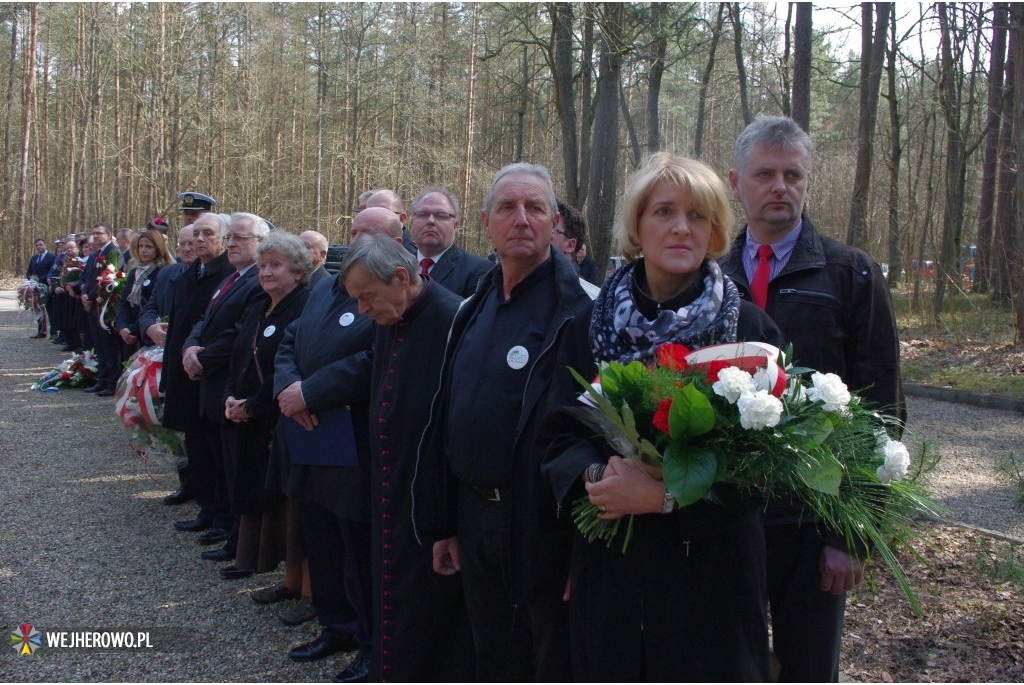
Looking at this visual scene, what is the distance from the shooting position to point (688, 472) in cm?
187

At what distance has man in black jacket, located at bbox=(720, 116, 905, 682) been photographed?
254 centimetres

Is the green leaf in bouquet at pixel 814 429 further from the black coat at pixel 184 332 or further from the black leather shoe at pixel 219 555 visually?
the black coat at pixel 184 332

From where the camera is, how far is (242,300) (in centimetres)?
566

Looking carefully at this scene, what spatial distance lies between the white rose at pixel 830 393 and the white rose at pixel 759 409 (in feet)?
0.54

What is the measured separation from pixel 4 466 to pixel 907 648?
8223 millimetres

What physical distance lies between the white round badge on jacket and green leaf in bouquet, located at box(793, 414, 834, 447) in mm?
1154

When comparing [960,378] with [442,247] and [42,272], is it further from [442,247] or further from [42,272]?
[42,272]

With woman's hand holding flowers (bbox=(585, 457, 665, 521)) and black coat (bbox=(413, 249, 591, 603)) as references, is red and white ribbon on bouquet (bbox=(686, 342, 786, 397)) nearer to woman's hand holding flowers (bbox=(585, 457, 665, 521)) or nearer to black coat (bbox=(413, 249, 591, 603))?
woman's hand holding flowers (bbox=(585, 457, 665, 521))

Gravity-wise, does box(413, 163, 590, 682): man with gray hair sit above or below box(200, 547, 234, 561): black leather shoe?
above

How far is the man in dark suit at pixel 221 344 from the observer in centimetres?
561

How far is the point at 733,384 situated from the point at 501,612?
1.49m

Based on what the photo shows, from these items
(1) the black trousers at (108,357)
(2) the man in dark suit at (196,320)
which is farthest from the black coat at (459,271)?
(1) the black trousers at (108,357)

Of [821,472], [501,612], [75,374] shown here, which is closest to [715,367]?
[821,472]

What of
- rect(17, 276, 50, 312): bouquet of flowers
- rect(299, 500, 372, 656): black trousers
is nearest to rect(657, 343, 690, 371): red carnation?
rect(299, 500, 372, 656): black trousers
